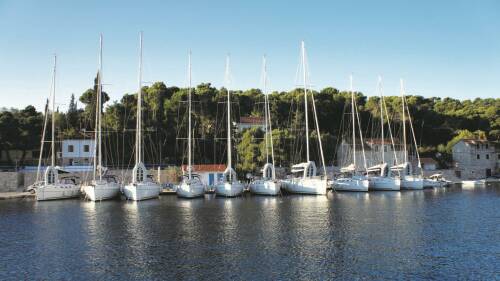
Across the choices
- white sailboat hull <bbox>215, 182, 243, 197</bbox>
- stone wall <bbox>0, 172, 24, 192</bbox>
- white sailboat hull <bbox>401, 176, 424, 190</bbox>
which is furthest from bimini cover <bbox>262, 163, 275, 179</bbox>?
stone wall <bbox>0, 172, 24, 192</bbox>

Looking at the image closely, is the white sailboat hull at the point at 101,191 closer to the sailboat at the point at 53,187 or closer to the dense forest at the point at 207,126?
the sailboat at the point at 53,187

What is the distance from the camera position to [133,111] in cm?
8106

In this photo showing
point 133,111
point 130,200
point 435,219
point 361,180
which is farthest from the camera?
point 133,111

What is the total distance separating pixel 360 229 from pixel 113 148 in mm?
52165

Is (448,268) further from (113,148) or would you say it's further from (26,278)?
(113,148)

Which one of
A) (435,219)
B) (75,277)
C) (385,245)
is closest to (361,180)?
(435,219)

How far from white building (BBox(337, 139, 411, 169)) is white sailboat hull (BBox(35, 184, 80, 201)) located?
48.0 metres

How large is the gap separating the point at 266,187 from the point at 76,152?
38697mm

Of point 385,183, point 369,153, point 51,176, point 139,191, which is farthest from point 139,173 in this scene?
point 369,153

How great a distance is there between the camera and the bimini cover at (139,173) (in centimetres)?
5238

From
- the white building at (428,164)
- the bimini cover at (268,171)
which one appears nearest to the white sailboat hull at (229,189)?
the bimini cover at (268,171)

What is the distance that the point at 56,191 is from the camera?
54469mm

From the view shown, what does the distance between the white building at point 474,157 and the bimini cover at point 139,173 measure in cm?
7132

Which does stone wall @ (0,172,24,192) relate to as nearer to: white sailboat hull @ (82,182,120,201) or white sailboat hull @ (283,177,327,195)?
white sailboat hull @ (82,182,120,201)
